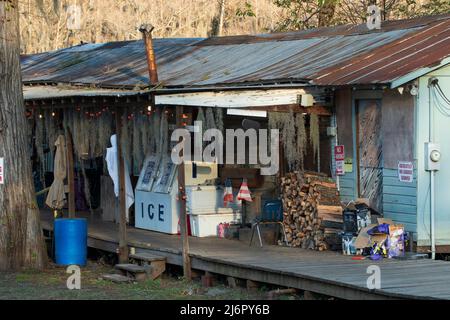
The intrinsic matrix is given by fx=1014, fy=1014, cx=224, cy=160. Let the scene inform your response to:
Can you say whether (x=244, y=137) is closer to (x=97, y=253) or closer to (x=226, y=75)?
(x=226, y=75)

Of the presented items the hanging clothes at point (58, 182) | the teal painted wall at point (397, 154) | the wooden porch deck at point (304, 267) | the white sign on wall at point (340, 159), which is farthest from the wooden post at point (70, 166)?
the teal painted wall at point (397, 154)

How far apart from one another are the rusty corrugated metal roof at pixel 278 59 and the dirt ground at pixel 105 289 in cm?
336

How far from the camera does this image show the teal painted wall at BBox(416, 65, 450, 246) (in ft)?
48.9

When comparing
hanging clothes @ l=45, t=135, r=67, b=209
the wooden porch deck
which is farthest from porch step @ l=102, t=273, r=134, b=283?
hanging clothes @ l=45, t=135, r=67, b=209

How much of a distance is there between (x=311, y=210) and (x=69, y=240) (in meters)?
4.43

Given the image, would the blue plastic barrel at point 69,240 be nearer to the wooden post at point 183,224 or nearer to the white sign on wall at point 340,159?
the wooden post at point 183,224

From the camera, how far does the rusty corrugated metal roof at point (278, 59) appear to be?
1534 cm

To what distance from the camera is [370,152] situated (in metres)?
16.0

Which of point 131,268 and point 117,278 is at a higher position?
point 131,268

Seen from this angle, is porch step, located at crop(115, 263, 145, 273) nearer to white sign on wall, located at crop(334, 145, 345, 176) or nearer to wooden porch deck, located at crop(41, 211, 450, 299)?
wooden porch deck, located at crop(41, 211, 450, 299)

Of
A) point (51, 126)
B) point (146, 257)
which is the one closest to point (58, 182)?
point (51, 126)

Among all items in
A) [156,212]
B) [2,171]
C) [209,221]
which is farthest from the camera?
[156,212]

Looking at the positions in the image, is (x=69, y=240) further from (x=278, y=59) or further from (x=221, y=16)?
(x=221, y=16)
